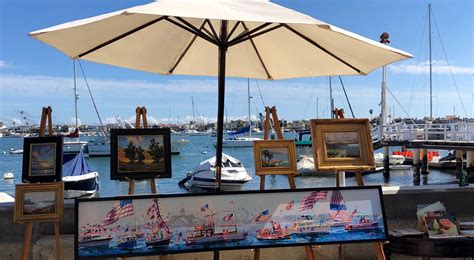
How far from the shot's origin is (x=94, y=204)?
10.5 feet

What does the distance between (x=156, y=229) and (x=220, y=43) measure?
5.27ft

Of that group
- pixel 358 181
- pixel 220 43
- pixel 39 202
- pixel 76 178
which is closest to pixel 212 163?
pixel 76 178

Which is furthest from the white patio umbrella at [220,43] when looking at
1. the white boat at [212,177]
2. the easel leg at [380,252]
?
the white boat at [212,177]

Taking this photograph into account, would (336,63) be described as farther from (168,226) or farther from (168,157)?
(168,226)

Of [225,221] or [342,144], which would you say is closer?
[225,221]

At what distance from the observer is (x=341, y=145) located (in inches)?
156

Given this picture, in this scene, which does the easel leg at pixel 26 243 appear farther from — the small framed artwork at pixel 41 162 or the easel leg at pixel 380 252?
the easel leg at pixel 380 252

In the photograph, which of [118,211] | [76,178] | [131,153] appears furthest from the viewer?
[76,178]

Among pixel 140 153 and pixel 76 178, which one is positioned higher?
pixel 140 153

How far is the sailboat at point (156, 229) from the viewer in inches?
128

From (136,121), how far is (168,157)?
557 mm

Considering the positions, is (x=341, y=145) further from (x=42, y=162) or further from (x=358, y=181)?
(x=42, y=162)

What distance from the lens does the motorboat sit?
19.3 m

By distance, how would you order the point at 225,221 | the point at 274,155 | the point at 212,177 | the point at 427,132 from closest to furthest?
the point at 225,221 → the point at 274,155 → the point at 212,177 → the point at 427,132
